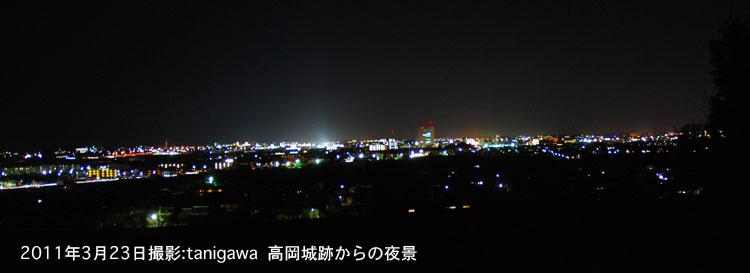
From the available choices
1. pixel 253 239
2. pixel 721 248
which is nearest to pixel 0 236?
pixel 253 239

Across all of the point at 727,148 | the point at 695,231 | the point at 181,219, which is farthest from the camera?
the point at 181,219

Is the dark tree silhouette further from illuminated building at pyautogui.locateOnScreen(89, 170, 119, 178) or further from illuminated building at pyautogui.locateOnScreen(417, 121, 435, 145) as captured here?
illuminated building at pyautogui.locateOnScreen(417, 121, 435, 145)

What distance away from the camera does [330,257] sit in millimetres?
5035

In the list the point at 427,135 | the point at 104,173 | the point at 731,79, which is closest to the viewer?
the point at 731,79

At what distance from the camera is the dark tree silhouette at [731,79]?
6.42 metres

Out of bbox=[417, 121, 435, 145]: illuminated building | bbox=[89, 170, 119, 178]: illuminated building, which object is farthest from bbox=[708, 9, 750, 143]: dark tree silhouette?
bbox=[417, 121, 435, 145]: illuminated building

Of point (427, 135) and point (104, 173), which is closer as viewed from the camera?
point (104, 173)

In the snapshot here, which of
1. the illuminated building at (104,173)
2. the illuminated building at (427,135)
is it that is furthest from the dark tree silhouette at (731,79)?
the illuminated building at (427,135)

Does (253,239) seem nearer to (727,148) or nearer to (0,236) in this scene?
(0,236)

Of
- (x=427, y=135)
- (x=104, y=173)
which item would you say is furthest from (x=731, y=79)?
(x=427, y=135)

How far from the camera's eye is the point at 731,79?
6574 millimetres

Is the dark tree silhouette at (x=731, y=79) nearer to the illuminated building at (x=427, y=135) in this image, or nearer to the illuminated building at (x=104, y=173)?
the illuminated building at (x=104, y=173)

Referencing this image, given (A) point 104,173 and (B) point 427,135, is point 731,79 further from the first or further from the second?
(B) point 427,135

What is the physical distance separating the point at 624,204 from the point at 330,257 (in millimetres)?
6018
